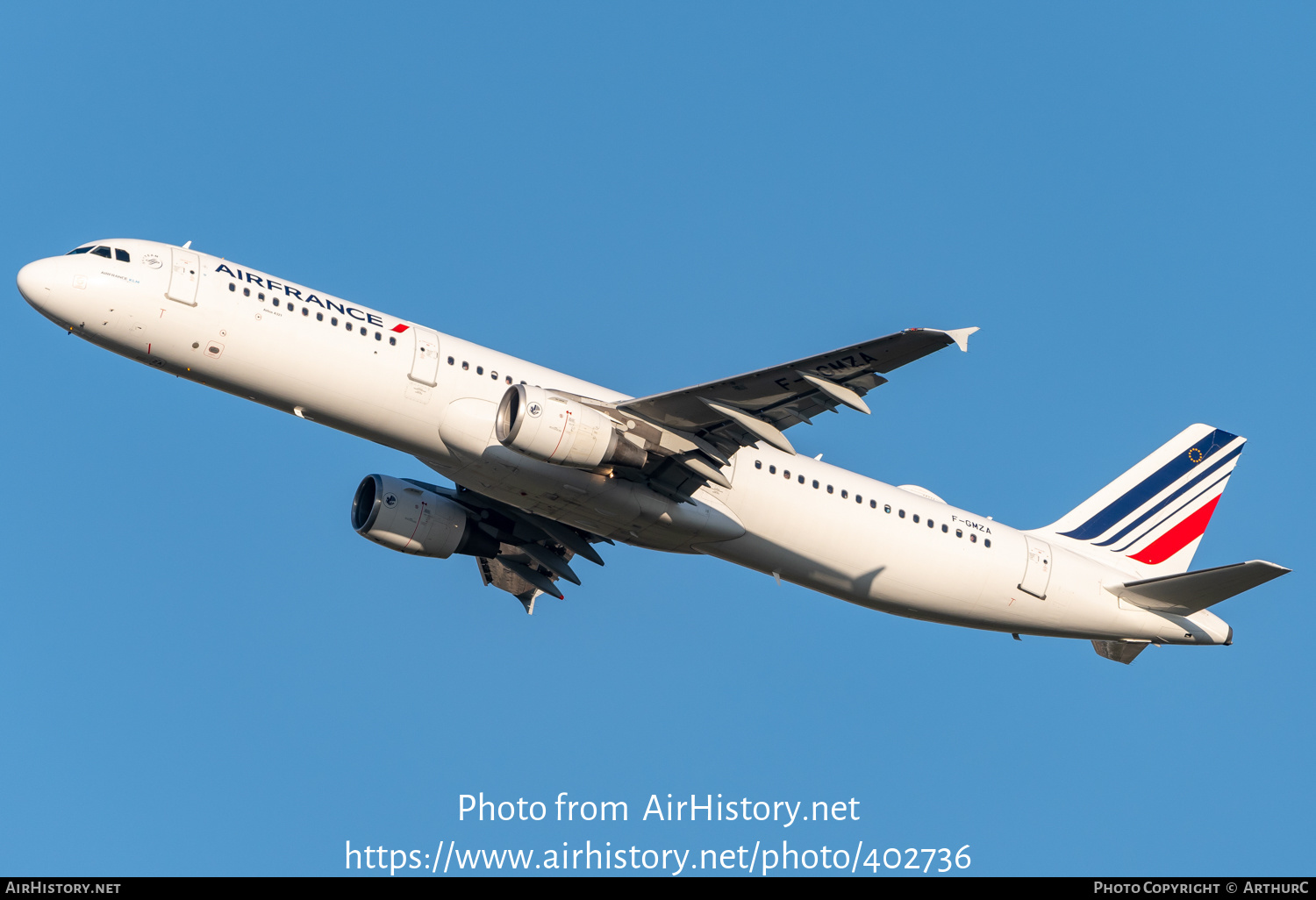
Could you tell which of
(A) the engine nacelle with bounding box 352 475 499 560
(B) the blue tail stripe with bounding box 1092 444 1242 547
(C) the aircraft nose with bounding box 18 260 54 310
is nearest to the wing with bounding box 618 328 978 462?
(A) the engine nacelle with bounding box 352 475 499 560

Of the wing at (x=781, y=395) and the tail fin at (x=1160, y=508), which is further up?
the tail fin at (x=1160, y=508)

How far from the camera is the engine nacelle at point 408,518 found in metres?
35.0

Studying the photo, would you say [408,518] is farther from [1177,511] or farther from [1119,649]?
[1177,511]

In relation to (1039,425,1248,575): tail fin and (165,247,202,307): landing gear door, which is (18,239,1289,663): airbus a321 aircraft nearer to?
(165,247,202,307): landing gear door

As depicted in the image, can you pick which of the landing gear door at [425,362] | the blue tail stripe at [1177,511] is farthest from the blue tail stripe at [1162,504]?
the landing gear door at [425,362]

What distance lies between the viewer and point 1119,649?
37312 mm

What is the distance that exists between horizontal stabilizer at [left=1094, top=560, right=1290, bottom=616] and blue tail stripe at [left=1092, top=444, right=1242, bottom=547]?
1533 millimetres

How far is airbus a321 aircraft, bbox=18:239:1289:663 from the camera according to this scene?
2869 cm

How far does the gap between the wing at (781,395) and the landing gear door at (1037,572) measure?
9.27 meters

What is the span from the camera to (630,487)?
3067cm

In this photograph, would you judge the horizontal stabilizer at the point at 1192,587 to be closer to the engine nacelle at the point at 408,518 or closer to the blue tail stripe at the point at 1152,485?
the blue tail stripe at the point at 1152,485

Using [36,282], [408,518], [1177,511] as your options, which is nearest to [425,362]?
[408,518]

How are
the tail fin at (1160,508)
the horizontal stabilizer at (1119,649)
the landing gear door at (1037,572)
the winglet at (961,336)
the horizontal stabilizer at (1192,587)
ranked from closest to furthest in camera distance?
1. the winglet at (961,336)
2. the horizontal stabilizer at (1192,587)
3. the landing gear door at (1037,572)
4. the horizontal stabilizer at (1119,649)
5. the tail fin at (1160,508)

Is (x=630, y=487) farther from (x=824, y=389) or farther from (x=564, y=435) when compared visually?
(x=824, y=389)
